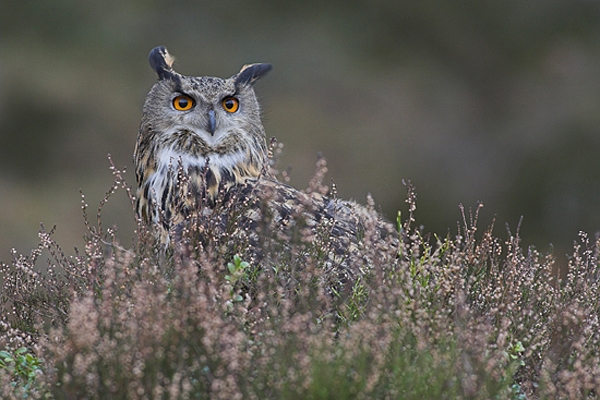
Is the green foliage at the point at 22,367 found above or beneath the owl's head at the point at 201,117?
beneath

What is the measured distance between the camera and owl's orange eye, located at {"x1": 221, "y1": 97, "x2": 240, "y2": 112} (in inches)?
199

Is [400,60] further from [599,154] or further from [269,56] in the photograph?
[599,154]

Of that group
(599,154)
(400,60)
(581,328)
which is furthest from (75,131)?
(581,328)

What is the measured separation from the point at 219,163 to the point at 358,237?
46.6 inches

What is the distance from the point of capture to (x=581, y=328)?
10.8ft

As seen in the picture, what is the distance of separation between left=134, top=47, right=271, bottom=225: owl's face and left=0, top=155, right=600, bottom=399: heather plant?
0.94 metres

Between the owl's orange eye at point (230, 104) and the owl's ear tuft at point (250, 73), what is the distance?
144 millimetres

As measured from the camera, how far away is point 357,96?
1708 cm

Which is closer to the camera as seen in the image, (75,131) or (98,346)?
(98,346)

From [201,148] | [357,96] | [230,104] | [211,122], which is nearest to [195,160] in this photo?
[201,148]

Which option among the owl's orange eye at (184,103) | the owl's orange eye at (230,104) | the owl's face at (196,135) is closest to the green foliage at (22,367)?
the owl's face at (196,135)

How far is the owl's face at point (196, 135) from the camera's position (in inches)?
194

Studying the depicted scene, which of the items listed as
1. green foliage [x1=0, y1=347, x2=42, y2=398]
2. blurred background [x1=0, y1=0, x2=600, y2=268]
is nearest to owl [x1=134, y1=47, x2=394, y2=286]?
green foliage [x1=0, y1=347, x2=42, y2=398]

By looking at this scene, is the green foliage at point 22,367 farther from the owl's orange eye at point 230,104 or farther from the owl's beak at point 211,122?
the owl's orange eye at point 230,104
